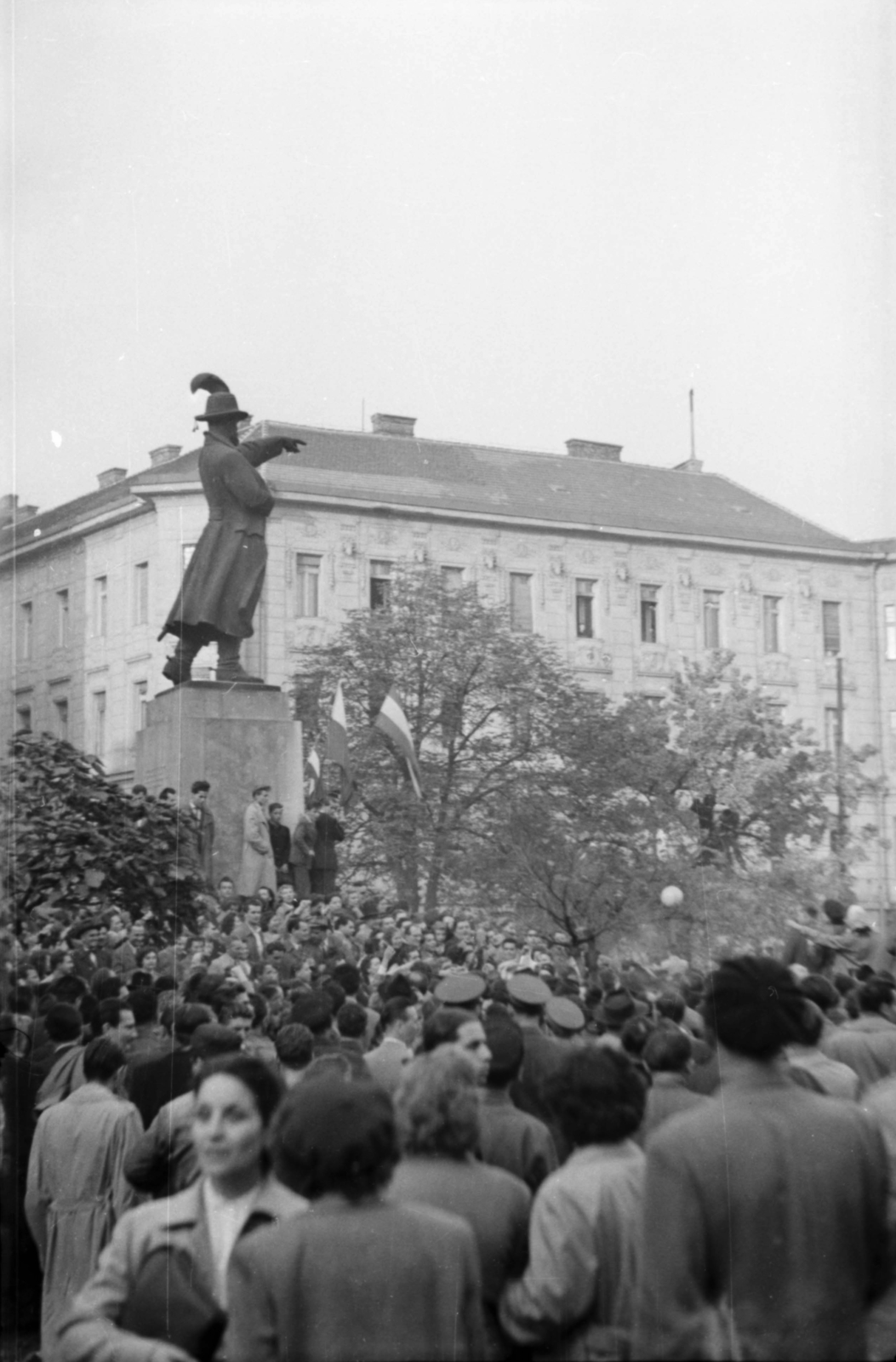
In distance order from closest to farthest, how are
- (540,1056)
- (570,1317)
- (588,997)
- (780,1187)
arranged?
1. (780,1187)
2. (570,1317)
3. (540,1056)
4. (588,997)

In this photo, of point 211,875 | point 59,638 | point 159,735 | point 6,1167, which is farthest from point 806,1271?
point 59,638

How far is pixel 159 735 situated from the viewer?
43.4 feet

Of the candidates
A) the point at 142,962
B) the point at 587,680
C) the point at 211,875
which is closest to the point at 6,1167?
the point at 142,962

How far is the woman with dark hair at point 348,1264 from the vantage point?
9.59 feet

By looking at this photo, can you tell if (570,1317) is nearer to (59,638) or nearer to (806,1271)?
(806,1271)

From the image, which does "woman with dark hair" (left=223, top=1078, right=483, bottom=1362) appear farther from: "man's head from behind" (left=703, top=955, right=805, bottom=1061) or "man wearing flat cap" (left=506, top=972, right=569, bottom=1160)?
"man wearing flat cap" (left=506, top=972, right=569, bottom=1160)

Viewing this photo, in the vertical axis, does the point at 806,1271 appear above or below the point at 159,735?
below

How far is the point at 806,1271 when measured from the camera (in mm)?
Result: 3156

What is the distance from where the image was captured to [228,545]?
12273 mm

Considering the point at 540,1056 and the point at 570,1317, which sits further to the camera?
the point at 540,1056

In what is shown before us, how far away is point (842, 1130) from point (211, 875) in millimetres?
9312

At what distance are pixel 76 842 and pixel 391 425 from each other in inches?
193

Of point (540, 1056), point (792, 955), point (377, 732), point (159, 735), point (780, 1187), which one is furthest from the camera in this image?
point (377, 732)

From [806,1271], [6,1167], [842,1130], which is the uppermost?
[842,1130]
